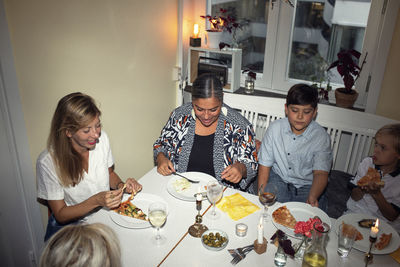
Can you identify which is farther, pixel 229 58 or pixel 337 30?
pixel 229 58

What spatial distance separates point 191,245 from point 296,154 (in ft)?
3.56

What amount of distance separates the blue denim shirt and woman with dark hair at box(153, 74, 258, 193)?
0.12 m

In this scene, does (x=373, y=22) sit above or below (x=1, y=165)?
above

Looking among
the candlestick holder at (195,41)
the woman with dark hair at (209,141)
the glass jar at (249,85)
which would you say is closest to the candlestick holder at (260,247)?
the woman with dark hair at (209,141)

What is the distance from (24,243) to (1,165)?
24.1 inches

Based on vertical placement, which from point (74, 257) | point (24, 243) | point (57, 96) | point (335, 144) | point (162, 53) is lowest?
point (24, 243)

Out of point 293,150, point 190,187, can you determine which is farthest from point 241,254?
point 293,150

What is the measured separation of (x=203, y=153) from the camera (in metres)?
2.15

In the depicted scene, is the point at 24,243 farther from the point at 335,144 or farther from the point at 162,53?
the point at 335,144

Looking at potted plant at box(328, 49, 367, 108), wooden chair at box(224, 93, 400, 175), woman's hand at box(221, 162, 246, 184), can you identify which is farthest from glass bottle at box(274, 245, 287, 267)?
potted plant at box(328, 49, 367, 108)

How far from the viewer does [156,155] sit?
217 centimetres

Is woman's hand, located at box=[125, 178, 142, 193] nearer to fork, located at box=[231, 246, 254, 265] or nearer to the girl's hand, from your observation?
the girl's hand

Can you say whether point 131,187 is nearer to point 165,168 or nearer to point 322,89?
point 165,168

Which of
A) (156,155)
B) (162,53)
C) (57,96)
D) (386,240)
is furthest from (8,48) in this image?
(386,240)
